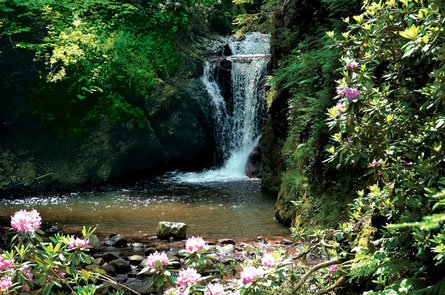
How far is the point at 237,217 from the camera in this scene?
27.0 feet

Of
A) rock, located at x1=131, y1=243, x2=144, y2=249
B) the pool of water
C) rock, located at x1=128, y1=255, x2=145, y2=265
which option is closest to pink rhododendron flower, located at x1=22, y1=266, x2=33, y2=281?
rock, located at x1=128, y1=255, x2=145, y2=265

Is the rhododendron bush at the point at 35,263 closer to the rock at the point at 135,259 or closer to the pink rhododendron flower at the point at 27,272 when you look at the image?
the pink rhododendron flower at the point at 27,272

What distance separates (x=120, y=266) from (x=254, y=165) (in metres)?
8.94

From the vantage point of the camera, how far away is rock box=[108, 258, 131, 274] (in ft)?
17.6

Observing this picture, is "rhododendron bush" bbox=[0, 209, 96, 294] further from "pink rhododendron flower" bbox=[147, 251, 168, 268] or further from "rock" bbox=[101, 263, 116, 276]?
"rock" bbox=[101, 263, 116, 276]

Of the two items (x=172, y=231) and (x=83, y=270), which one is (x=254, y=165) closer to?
(x=172, y=231)

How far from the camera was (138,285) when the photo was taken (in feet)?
15.9

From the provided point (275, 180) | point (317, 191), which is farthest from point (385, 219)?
point (275, 180)

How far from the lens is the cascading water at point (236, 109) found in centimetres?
1459

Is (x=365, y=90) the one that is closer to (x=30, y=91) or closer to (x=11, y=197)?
(x=11, y=197)

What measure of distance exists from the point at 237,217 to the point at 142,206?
2.75 metres

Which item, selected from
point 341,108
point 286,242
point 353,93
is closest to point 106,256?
point 286,242

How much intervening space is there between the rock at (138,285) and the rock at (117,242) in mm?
1479

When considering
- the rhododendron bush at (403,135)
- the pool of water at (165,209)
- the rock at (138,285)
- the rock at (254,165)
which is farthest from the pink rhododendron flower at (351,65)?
the rock at (254,165)
